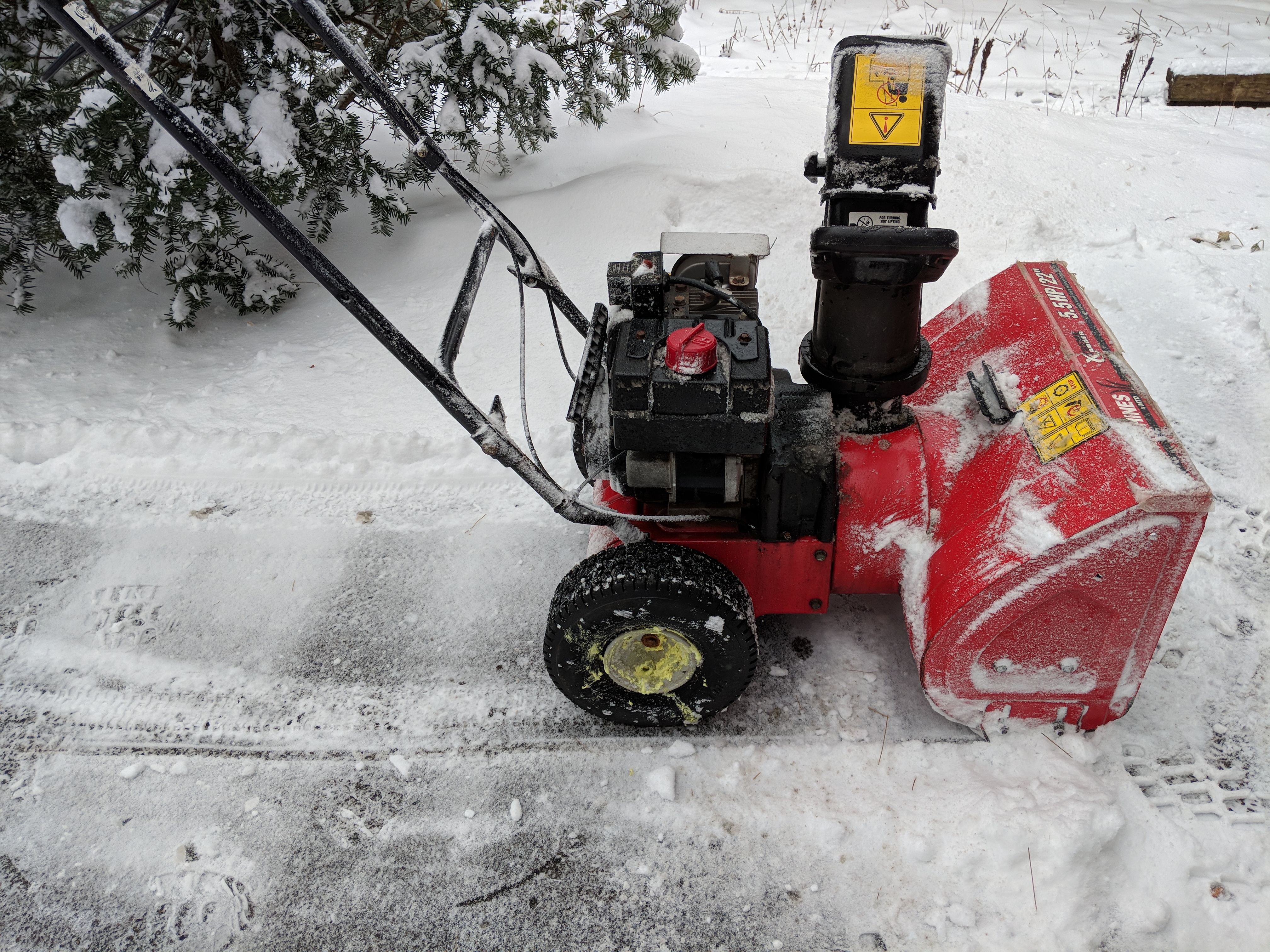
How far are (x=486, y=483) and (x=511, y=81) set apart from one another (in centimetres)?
164

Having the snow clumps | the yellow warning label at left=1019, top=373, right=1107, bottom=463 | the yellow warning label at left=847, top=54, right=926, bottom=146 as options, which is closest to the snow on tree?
the yellow warning label at left=847, top=54, right=926, bottom=146

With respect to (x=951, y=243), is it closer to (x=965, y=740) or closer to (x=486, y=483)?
(x=965, y=740)

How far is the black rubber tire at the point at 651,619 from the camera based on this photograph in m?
A: 1.87

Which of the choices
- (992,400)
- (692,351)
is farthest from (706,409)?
(992,400)

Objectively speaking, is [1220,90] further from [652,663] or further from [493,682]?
[493,682]

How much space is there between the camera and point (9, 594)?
105 inches

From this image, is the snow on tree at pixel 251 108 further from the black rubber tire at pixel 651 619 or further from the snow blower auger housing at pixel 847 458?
the black rubber tire at pixel 651 619

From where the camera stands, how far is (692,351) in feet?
5.52

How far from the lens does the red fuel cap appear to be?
1.69 meters

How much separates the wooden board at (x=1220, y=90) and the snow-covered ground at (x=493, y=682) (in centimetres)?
156

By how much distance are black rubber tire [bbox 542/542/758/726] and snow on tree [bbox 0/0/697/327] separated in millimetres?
2127

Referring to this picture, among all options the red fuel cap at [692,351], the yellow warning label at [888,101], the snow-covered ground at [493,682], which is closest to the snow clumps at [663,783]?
the snow-covered ground at [493,682]

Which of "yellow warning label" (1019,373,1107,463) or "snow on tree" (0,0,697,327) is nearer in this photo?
"yellow warning label" (1019,373,1107,463)

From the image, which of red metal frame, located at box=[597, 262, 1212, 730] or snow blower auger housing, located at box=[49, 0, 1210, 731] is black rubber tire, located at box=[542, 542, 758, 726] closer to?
snow blower auger housing, located at box=[49, 0, 1210, 731]
